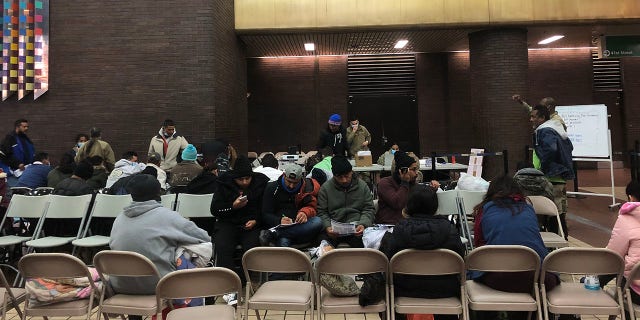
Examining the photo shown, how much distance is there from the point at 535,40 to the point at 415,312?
11.4m

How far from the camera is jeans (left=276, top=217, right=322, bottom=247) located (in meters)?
4.17

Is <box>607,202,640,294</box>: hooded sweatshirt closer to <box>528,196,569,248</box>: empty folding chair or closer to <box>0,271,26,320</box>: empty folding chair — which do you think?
<box>528,196,569,248</box>: empty folding chair

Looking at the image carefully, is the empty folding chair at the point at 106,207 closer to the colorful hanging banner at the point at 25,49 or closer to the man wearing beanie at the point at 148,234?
the man wearing beanie at the point at 148,234

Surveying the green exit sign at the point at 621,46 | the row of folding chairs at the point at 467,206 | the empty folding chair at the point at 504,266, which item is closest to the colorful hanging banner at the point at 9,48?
the row of folding chairs at the point at 467,206

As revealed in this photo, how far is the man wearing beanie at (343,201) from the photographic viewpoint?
420 cm

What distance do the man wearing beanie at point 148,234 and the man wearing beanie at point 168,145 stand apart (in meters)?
4.47

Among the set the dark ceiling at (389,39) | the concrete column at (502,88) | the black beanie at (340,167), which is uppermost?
the dark ceiling at (389,39)

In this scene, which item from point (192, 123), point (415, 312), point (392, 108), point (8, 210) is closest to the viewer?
point (415, 312)

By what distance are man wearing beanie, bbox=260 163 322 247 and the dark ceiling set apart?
641 cm

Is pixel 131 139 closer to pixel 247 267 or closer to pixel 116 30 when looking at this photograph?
pixel 116 30

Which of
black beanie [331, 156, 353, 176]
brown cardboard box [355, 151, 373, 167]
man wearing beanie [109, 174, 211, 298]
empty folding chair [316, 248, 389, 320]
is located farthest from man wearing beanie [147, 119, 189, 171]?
empty folding chair [316, 248, 389, 320]

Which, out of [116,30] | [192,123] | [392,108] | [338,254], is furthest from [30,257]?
Answer: [392,108]

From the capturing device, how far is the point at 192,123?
8094 mm

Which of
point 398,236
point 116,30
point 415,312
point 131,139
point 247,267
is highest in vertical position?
point 116,30
